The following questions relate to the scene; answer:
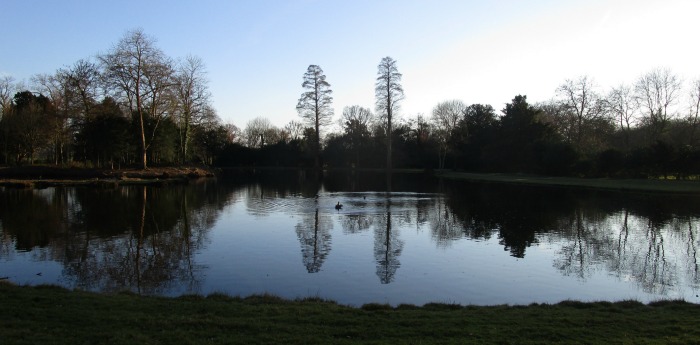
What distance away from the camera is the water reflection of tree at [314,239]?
13.5 metres

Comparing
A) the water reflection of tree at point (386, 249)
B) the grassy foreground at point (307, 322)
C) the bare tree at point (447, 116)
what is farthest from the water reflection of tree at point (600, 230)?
the bare tree at point (447, 116)

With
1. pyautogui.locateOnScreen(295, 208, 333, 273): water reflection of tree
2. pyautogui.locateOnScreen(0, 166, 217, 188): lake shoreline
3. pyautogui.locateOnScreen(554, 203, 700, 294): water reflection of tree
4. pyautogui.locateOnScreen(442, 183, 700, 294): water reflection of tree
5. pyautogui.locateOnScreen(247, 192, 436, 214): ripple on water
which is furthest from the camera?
pyautogui.locateOnScreen(0, 166, 217, 188): lake shoreline

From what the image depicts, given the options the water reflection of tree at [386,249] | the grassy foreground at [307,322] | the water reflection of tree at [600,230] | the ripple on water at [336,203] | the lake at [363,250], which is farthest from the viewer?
the ripple on water at [336,203]

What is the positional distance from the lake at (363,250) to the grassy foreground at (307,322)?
164cm

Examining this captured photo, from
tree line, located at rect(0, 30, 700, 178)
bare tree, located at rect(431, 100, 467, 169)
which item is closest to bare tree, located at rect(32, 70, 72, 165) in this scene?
tree line, located at rect(0, 30, 700, 178)

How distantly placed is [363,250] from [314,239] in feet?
8.75

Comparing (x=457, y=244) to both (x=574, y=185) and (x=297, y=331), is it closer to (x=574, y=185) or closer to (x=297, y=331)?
(x=297, y=331)

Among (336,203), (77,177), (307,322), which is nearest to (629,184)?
(336,203)

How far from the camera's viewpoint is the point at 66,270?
1170 cm

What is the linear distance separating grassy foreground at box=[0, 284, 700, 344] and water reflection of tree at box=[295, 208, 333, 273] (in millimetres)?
4754

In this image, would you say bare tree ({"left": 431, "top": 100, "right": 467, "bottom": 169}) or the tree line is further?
bare tree ({"left": 431, "top": 100, "right": 467, "bottom": 169})

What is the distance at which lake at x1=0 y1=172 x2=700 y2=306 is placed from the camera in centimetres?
1063

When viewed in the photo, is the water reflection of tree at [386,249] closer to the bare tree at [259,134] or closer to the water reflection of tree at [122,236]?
the water reflection of tree at [122,236]

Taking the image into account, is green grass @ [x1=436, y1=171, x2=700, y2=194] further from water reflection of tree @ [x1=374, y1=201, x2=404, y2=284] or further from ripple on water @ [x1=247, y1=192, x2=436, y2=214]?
water reflection of tree @ [x1=374, y1=201, x2=404, y2=284]
